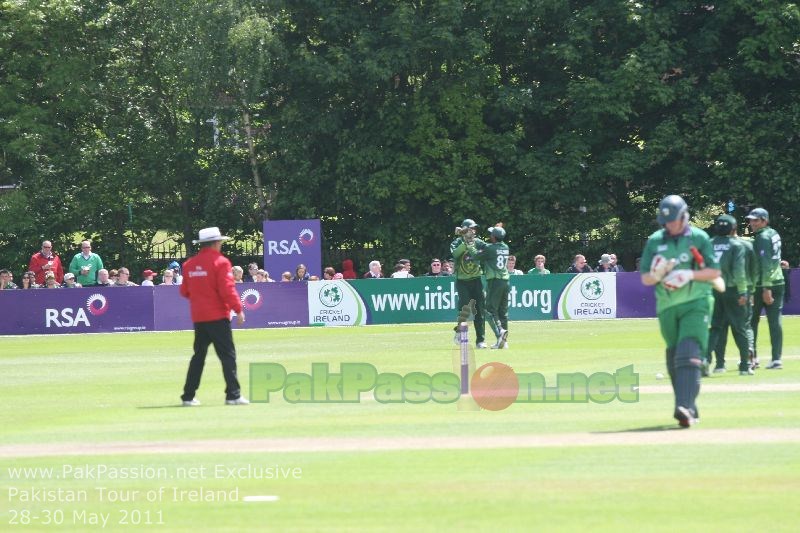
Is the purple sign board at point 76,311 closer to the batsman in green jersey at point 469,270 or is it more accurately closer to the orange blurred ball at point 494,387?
the batsman in green jersey at point 469,270

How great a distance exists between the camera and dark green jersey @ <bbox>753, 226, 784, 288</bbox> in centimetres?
1872

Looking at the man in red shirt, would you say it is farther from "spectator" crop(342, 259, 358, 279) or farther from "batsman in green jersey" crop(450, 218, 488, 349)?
"spectator" crop(342, 259, 358, 279)

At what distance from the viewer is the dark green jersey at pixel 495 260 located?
24.8 metres

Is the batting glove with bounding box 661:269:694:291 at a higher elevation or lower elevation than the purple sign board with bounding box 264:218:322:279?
lower

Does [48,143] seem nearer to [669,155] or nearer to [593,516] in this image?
[669,155]

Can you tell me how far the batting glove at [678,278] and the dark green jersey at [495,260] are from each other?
485 inches

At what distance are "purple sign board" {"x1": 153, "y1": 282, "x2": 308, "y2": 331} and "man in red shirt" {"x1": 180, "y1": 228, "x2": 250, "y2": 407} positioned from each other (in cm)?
1971

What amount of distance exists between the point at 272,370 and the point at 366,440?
9.08m

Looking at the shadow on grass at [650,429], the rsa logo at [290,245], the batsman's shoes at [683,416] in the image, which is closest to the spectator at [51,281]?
the rsa logo at [290,245]

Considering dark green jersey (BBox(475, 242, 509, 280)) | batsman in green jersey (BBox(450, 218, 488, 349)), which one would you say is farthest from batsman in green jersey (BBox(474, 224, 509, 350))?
batsman in green jersey (BBox(450, 218, 488, 349))

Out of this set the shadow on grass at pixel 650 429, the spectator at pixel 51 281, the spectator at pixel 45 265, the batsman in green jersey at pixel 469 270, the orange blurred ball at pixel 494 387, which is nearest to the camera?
the shadow on grass at pixel 650 429

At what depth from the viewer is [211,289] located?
52.1 feet

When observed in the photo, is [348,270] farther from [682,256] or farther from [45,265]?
[682,256]

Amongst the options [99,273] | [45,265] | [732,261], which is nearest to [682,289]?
[732,261]
